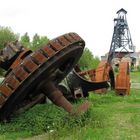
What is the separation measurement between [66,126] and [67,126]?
3cm

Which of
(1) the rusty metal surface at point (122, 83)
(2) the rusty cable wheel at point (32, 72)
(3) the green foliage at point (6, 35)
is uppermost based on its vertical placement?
(3) the green foliage at point (6, 35)

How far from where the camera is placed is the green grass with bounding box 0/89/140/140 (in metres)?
6.46

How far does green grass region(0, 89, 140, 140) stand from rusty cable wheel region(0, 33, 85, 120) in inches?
14.2

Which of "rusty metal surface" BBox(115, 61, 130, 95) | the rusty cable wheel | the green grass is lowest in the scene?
the green grass

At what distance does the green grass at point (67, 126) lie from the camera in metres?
6.46

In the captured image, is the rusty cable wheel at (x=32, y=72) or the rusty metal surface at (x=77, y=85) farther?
the rusty metal surface at (x=77, y=85)

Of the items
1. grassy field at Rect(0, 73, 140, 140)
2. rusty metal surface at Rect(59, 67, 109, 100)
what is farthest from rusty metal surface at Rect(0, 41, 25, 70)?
grassy field at Rect(0, 73, 140, 140)

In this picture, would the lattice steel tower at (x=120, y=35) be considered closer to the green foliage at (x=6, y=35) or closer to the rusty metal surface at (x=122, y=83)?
the green foliage at (x=6, y=35)

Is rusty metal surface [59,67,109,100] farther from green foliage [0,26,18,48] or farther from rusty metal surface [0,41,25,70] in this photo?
green foliage [0,26,18,48]

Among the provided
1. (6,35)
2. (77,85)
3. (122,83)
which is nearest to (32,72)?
(77,85)

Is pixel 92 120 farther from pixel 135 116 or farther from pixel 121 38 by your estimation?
pixel 121 38

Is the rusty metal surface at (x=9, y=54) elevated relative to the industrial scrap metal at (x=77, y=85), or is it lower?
elevated

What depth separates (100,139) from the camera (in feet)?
20.2

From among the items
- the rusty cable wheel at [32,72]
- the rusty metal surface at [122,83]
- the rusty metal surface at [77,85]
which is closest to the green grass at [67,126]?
the rusty cable wheel at [32,72]
